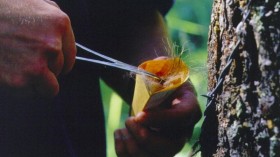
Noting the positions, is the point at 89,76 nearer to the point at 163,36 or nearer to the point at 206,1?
the point at 163,36

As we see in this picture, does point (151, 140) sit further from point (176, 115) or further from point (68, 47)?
point (68, 47)

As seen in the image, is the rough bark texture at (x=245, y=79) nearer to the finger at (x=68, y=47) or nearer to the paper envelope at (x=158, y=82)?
the paper envelope at (x=158, y=82)

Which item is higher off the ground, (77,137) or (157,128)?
(157,128)

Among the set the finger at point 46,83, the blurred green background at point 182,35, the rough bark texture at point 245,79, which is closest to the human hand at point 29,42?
the finger at point 46,83

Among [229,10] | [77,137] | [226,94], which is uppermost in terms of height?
[229,10]

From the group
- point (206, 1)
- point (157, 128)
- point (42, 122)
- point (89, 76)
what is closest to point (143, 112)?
point (157, 128)
